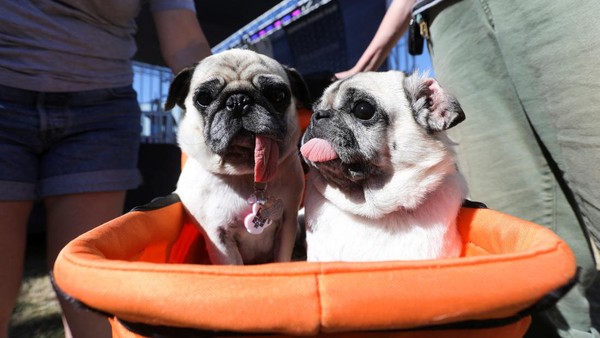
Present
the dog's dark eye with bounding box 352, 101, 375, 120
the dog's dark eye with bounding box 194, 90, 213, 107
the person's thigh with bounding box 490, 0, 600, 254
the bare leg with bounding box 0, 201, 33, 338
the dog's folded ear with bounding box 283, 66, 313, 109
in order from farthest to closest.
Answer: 1. the dog's folded ear with bounding box 283, 66, 313, 109
2. the dog's dark eye with bounding box 194, 90, 213, 107
3. the bare leg with bounding box 0, 201, 33, 338
4. the dog's dark eye with bounding box 352, 101, 375, 120
5. the person's thigh with bounding box 490, 0, 600, 254

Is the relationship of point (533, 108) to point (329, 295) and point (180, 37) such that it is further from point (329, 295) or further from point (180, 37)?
point (180, 37)

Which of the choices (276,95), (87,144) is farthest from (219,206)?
(87,144)

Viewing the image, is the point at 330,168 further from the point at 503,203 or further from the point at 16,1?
the point at 16,1

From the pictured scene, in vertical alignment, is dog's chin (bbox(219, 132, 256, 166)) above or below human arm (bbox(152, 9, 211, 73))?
below

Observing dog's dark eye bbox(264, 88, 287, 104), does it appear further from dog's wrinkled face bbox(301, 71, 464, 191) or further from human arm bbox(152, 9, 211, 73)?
human arm bbox(152, 9, 211, 73)

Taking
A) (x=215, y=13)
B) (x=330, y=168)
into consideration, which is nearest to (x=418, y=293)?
(x=330, y=168)

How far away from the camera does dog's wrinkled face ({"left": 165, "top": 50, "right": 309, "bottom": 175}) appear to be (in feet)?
3.68

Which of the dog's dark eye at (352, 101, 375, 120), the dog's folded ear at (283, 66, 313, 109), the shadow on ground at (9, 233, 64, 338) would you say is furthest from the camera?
the shadow on ground at (9, 233, 64, 338)

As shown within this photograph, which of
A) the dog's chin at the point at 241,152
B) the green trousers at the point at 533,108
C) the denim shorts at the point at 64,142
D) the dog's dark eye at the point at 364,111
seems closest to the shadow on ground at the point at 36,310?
the denim shorts at the point at 64,142

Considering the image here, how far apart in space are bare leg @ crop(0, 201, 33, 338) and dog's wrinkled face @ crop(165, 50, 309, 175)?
1.82 ft

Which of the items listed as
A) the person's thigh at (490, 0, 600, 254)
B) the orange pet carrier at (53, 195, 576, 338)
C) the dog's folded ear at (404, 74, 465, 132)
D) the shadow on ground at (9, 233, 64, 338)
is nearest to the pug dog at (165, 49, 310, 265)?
the dog's folded ear at (404, 74, 465, 132)

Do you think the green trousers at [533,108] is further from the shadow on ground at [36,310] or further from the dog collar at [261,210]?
the shadow on ground at [36,310]

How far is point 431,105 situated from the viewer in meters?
1.01

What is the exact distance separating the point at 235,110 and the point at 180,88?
0.37m
